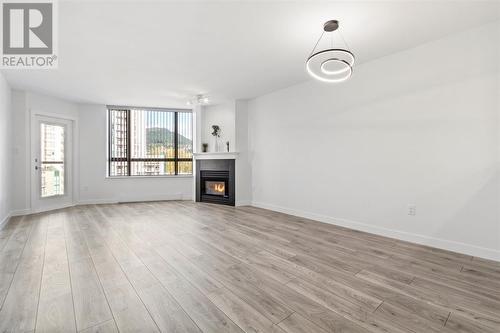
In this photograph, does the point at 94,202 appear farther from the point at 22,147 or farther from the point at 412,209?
the point at 412,209

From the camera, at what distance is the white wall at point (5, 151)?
13.4 feet

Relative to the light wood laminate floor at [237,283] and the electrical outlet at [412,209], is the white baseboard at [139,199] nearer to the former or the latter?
the light wood laminate floor at [237,283]

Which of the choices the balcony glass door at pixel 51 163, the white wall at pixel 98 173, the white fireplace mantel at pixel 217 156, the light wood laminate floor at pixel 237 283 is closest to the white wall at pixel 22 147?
the balcony glass door at pixel 51 163

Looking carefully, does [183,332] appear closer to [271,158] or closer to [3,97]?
[271,158]

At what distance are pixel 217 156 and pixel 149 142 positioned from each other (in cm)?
213

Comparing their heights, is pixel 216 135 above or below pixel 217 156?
above

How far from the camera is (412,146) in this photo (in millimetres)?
3227

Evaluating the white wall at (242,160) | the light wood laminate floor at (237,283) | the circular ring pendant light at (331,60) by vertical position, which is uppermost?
the circular ring pendant light at (331,60)

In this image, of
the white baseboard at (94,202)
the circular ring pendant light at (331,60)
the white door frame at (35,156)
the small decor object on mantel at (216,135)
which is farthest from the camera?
the small decor object on mantel at (216,135)

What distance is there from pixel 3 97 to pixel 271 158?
194 inches

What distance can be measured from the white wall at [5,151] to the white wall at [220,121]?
3.82 meters

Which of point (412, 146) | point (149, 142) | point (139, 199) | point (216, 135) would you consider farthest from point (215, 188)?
point (412, 146)

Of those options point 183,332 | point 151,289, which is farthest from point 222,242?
point 183,332

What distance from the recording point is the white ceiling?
7.79 feet
